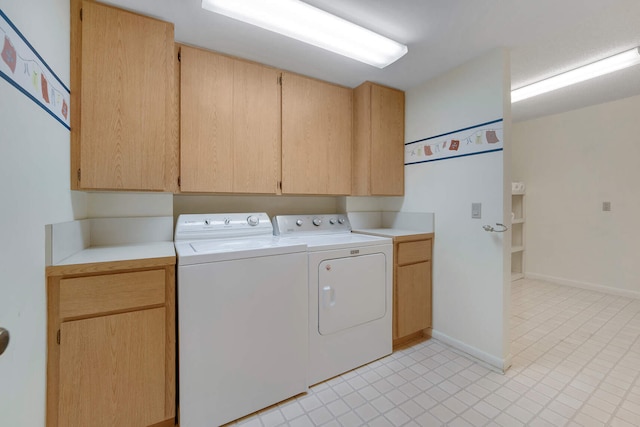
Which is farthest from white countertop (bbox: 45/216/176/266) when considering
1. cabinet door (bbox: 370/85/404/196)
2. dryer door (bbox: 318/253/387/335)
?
cabinet door (bbox: 370/85/404/196)

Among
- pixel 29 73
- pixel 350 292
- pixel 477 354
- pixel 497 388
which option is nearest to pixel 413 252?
pixel 350 292

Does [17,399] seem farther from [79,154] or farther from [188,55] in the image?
[188,55]

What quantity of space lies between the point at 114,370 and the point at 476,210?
2374 millimetres

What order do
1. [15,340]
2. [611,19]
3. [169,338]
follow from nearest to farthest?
[15,340]
[169,338]
[611,19]

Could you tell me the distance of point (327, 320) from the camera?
1.70 meters

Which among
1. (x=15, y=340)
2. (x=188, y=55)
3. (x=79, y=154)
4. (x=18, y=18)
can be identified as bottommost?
(x=15, y=340)

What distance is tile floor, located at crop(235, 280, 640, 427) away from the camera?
55.2 inches

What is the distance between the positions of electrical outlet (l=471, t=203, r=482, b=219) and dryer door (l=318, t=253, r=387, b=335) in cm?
77

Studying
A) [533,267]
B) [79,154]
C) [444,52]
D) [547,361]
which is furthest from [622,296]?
[79,154]

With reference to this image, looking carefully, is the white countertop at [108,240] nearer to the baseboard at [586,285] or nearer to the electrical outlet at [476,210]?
the electrical outlet at [476,210]

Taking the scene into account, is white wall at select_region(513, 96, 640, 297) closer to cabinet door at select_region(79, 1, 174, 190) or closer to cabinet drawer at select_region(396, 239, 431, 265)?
cabinet drawer at select_region(396, 239, 431, 265)

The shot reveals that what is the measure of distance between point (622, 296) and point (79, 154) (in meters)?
5.27

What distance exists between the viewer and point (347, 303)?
5.84 ft

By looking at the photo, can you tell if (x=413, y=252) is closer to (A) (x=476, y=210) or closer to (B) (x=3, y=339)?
(A) (x=476, y=210)
